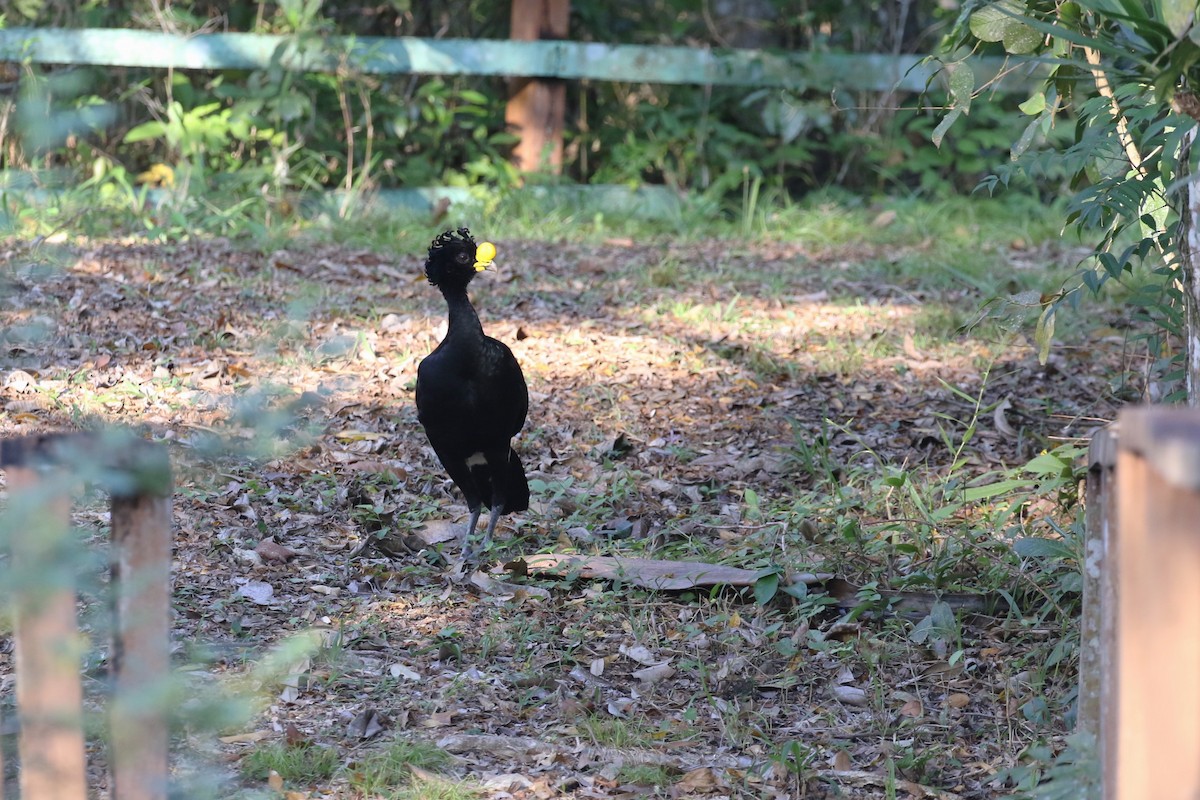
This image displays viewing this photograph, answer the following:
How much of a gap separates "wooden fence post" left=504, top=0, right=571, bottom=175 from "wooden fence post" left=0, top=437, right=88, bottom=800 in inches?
292

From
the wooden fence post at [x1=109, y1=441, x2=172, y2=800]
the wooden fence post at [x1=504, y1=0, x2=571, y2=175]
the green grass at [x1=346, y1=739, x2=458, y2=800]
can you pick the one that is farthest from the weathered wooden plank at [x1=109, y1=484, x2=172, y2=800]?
the wooden fence post at [x1=504, y1=0, x2=571, y2=175]

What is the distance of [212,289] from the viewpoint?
6230 mm

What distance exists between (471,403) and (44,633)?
2590 mm

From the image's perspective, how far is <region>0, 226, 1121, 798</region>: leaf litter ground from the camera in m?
2.81

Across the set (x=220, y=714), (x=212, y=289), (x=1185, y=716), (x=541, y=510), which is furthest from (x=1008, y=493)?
(x=212, y=289)

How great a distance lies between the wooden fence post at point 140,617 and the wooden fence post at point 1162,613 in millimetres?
1098

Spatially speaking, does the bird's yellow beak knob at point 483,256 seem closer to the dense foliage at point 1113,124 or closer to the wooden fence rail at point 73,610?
the dense foliage at point 1113,124

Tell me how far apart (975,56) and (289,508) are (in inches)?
101

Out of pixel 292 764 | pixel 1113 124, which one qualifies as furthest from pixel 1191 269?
pixel 292 764

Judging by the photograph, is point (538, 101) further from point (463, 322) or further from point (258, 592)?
point (258, 592)

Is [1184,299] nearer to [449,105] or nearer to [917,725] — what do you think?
[917,725]

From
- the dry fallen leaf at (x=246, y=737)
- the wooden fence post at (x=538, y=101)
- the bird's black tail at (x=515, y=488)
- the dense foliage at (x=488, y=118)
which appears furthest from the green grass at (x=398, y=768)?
the wooden fence post at (x=538, y=101)

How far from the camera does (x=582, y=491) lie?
14.8 feet

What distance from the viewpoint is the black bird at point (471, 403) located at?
4051 millimetres
